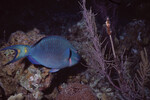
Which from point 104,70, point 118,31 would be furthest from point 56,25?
point 104,70

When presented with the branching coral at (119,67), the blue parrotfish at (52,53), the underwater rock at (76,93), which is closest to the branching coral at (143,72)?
the branching coral at (119,67)

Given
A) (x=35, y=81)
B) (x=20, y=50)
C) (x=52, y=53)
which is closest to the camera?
(x=20, y=50)

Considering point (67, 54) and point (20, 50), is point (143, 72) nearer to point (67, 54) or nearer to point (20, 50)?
point (67, 54)

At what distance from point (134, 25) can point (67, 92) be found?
435 centimetres

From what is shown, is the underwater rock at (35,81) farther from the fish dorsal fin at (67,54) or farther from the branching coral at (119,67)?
the branching coral at (119,67)

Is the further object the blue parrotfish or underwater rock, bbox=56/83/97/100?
underwater rock, bbox=56/83/97/100

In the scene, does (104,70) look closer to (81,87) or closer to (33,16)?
(81,87)

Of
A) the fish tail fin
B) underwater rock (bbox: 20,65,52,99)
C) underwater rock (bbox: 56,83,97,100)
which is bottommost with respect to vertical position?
underwater rock (bbox: 56,83,97,100)

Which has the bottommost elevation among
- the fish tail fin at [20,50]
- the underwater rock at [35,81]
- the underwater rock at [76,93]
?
the underwater rock at [76,93]

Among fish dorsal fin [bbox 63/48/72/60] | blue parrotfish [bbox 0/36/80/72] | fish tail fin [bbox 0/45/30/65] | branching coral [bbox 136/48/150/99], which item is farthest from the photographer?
fish dorsal fin [bbox 63/48/72/60]

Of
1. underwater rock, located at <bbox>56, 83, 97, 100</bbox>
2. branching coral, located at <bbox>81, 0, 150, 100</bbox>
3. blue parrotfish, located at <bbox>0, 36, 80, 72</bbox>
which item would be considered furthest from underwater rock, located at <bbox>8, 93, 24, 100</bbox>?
branching coral, located at <bbox>81, 0, 150, 100</bbox>

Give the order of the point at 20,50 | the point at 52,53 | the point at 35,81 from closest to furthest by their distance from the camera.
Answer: the point at 20,50 → the point at 52,53 → the point at 35,81

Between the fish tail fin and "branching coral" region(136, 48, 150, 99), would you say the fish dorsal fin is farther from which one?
"branching coral" region(136, 48, 150, 99)

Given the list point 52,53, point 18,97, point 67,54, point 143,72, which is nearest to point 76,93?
point 67,54
